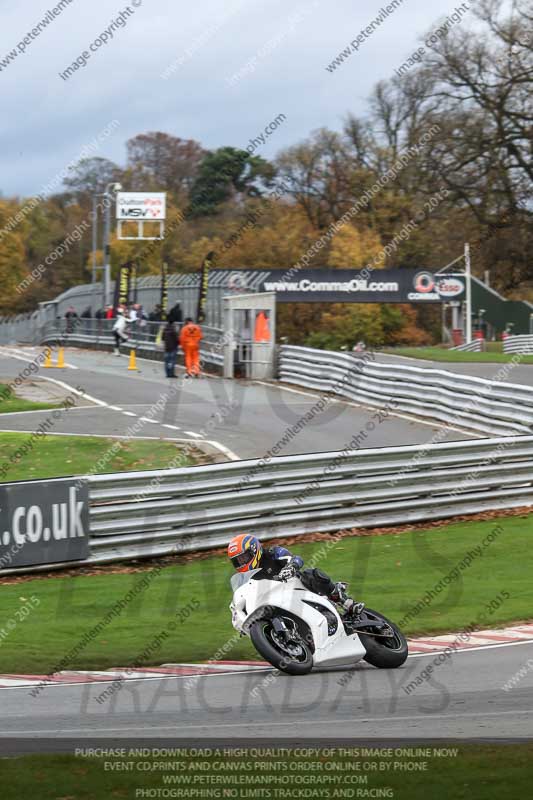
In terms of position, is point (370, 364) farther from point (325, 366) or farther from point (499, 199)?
point (499, 199)

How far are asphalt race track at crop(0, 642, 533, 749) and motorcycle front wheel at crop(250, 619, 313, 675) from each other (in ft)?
0.38

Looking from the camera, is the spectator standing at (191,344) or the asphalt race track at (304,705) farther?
the spectator standing at (191,344)

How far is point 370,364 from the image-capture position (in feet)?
86.9

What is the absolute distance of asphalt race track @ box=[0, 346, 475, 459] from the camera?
2088 centimetres

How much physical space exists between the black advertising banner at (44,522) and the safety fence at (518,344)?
3364 cm

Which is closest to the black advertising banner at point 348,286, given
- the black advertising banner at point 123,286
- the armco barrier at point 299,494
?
Answer: the black advertising banner at point 123,286

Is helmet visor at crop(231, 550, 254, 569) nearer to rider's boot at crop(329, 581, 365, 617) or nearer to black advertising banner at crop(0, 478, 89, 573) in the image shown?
rider's boot at crop(329, 581, 365, 617)

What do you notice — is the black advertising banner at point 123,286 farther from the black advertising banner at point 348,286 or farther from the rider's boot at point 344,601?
the rider's boot at point 344,601

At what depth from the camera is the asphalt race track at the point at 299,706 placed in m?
7.14

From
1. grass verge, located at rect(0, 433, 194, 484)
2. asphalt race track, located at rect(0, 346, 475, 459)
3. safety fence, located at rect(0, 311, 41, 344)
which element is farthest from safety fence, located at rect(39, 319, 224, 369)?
grass verge, located at rect(0, 433, 194, 484)

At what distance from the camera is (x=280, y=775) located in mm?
5812

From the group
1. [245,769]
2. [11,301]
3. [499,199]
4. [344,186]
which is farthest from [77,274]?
[245,769]

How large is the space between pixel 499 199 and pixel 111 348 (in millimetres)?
19825

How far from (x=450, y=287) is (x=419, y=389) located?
19833mm
